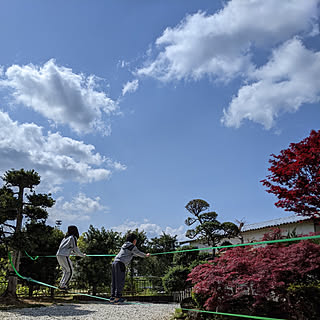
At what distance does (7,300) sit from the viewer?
13.7m

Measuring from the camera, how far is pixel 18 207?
1414 centimetres

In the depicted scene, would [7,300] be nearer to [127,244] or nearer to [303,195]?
[127,244]

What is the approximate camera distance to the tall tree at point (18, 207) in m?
13.8

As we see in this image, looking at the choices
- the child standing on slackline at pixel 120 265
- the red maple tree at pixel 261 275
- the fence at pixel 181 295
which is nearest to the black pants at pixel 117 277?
the child standing on slackline at pixel 120 265

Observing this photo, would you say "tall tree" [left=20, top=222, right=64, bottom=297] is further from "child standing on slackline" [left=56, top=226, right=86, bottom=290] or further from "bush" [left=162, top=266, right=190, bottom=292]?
"child standing on slackline" [left=56, top=226, right=86, bottom=290]

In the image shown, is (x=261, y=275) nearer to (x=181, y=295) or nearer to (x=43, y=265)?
(x=181, y=295)

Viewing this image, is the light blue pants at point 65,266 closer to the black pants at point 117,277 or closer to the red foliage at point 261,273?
the black pants at point 117,277

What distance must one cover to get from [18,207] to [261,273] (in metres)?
9.64

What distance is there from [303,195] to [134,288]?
11.6 metres

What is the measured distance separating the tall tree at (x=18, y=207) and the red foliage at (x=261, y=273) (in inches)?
296

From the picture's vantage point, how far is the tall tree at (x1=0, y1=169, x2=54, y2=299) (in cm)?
1384

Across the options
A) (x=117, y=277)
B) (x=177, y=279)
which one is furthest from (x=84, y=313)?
(x=117, y=277)

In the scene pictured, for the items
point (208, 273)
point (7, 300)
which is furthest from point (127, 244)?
point (7, 300)

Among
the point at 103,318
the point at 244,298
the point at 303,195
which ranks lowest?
the point at 103,318
